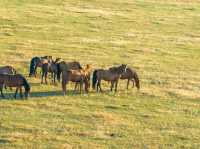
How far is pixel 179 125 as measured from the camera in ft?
76.3

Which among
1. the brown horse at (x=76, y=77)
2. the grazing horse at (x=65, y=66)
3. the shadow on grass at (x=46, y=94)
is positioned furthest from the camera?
the grazing horse at (x=65, y=66)

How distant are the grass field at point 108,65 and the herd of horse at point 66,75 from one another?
0.49 metres

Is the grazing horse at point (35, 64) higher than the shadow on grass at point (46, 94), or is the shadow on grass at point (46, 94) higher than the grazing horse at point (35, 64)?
the grazing horse at point (35, 64)

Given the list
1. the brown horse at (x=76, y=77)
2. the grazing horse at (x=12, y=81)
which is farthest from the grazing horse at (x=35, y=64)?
the grazing horse at (x=12, y=81)

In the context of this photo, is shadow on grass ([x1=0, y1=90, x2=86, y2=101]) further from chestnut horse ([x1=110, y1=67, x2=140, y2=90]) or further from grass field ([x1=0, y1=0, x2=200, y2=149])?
chestnut horse ([x1=110, y1=67, x2=140, y2=90])

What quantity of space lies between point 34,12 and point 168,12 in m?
12.6

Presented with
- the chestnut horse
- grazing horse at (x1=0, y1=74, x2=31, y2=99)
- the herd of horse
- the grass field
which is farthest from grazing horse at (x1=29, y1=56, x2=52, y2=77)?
grazing horse at (x1=0, y1=74, x2=31, y2=99)

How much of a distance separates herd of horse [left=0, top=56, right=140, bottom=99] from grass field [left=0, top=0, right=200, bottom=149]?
0.49 m

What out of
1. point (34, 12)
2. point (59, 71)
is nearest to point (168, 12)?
point (34, 12)

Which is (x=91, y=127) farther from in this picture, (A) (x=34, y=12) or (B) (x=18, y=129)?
(A) (x=34, y=12)

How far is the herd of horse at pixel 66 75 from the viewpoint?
25328mm

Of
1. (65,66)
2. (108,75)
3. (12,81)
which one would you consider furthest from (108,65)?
(12,81)

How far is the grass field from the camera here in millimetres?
21672

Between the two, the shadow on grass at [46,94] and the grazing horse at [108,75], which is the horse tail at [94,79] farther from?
the shadow on grass at [46,94]
